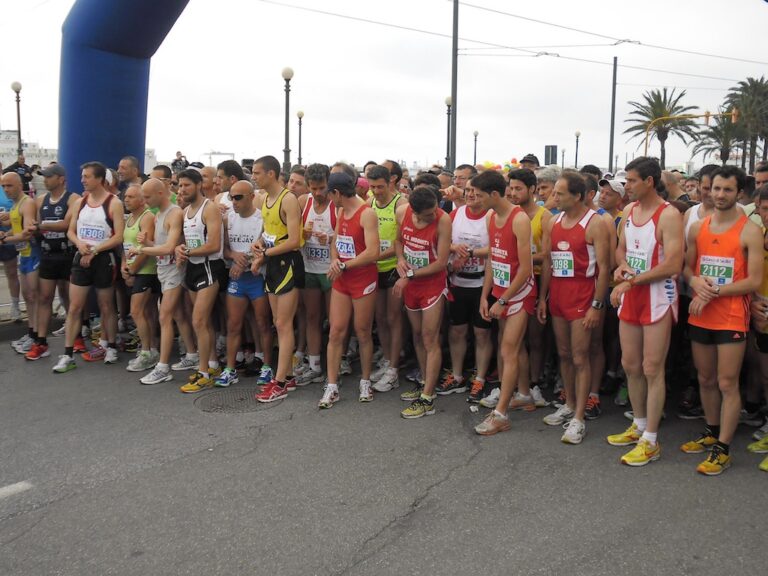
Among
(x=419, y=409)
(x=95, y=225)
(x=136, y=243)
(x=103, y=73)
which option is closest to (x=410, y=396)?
(x=419, y=409)

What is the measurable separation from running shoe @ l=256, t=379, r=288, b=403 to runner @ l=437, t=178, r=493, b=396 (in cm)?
147

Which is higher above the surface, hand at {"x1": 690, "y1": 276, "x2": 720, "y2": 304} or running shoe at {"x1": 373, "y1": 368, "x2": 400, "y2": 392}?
hand at {"x1": 690, "y1": 276, "x2": 720, "y2": 304}

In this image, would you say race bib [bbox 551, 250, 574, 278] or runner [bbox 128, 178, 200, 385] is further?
runner [bbox 128, 178, 200, 385]

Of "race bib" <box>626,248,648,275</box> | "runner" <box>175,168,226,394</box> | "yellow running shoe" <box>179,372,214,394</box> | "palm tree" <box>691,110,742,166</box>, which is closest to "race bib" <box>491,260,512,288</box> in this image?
"race bib" <box>626,248,648,275</box>

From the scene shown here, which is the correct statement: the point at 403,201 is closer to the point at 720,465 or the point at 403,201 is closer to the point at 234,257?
the point at 234,257

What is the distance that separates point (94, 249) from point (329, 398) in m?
3.29

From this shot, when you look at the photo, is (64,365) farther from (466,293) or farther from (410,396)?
(466,293)

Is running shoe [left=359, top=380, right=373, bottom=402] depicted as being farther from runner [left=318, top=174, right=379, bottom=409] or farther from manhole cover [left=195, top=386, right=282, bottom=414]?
manhole cover [left=195, top=386, right=282, bottom=414]

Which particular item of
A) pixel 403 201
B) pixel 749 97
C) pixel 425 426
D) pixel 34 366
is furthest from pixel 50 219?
pixel 749 97

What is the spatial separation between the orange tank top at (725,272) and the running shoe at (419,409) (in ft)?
7.25

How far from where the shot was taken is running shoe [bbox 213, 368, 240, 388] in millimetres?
6043

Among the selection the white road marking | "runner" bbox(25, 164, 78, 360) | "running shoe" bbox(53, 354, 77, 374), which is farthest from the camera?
"runner" bbox(25, 164, 78, 360)

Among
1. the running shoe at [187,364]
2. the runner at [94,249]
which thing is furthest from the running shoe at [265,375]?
the runner at [94,249]

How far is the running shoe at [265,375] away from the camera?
238 inches
